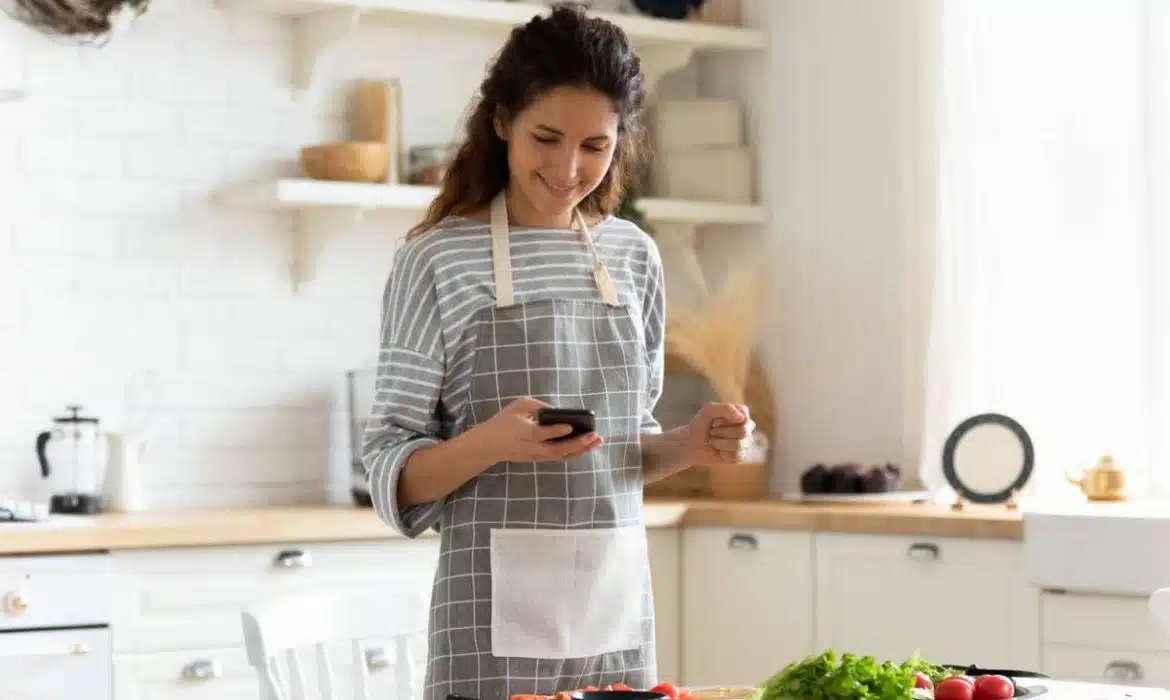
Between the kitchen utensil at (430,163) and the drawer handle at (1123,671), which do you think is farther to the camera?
the kitchen utensil at (430,163)

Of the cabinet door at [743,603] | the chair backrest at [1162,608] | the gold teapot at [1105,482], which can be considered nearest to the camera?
the chair backrest at [1162,608]

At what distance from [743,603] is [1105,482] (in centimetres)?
82

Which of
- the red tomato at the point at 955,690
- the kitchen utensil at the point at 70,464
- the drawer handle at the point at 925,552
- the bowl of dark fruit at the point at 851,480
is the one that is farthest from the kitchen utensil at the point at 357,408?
the red tomato at the point at 955,690

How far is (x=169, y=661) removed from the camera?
3336mm

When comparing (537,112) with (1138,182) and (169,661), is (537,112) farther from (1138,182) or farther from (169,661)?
(1138,182)

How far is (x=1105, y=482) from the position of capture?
12.1 feet

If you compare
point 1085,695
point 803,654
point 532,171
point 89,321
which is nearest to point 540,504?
point 532,171

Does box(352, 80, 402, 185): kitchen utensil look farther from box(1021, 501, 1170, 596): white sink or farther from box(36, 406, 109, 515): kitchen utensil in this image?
box(1021, 501, 1170, 596): white sink

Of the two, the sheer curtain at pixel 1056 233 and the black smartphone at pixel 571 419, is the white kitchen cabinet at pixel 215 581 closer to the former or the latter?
the black smartphone at pixel 571 419

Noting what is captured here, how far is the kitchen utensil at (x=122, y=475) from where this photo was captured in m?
3.81

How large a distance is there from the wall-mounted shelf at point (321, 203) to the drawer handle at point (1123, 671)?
164cm

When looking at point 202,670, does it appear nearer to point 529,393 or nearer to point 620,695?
point 529,393

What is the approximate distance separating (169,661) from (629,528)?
57.1 inches

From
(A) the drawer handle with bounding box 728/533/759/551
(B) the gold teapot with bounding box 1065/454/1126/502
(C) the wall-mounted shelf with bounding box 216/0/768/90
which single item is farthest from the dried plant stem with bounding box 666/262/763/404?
(B) the gold teapot with bounding box 1065/454/1126/502
